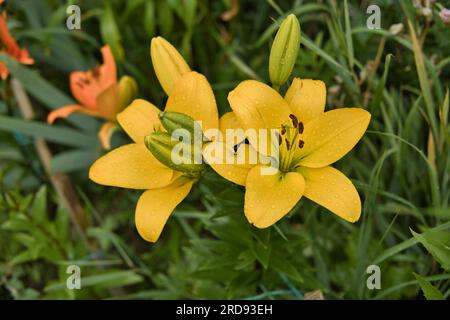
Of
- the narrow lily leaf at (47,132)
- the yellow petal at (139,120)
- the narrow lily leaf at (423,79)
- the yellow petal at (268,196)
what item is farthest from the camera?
the narrow lily leaf at (47,132)

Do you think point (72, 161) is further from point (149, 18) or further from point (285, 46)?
point (285, 46)

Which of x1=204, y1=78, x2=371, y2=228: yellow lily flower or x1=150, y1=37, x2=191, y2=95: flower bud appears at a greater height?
x1=150, y1=37, x2=191, y2=95: flower bud

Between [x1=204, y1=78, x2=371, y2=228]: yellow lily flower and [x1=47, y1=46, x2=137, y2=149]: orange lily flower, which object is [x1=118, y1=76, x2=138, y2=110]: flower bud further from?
[x1=204, y1=78, x2=371, y2=228]: yellow lily flower

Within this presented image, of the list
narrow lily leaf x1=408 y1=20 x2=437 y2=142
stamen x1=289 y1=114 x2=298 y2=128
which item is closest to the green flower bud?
stamen x1=289 y1=114 x2=298 y2=128

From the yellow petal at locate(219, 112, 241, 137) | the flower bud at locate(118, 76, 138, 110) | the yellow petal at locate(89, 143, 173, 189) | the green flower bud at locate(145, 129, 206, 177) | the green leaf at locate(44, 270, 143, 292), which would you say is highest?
the flower bud at locate(118, 76, 138, 110)

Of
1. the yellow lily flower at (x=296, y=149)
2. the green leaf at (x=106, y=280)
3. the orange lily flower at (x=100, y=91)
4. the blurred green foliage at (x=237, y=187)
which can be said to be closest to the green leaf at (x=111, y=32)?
the blurred green foliage at (x=237, y=187)

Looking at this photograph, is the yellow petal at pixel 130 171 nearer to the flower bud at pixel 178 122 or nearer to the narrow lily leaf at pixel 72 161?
the flower bud at pixel 178 122
